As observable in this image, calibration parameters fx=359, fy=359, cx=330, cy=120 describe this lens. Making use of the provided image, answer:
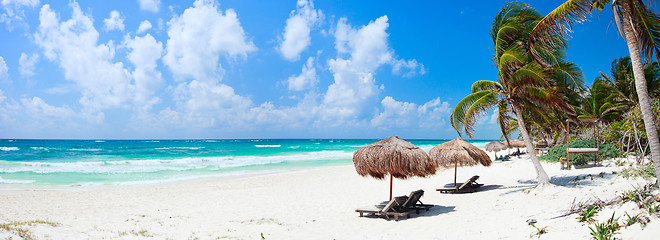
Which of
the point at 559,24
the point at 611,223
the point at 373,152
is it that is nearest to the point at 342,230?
the point at 373,152

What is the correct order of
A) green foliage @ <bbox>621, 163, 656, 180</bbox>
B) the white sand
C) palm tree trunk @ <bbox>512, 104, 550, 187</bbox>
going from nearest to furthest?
1. the white sand
2. green foliage @ <bbox>621, 163, 656, 180</bbox>
3. palm tree trunk @ <bbox>512, 104, 550, 187</bbox>

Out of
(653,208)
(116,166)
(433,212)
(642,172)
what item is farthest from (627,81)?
(116,166)

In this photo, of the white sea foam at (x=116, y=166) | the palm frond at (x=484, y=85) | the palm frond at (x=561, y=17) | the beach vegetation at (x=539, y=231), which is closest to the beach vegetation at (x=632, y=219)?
the beach vegetation at (x=539, y=231)

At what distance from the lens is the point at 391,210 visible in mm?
7996

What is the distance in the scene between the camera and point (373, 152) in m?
8.13

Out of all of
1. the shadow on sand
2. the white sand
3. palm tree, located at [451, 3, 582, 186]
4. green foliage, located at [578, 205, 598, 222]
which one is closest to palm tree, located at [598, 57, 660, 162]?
the white sand

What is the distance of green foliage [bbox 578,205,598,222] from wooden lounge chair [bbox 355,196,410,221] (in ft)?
11.1

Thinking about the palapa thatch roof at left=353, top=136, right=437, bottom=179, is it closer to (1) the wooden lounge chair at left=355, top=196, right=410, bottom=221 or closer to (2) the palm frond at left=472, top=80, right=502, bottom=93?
(1) the wooden lounge chair at left=355, top=196, right=410, bottom=221

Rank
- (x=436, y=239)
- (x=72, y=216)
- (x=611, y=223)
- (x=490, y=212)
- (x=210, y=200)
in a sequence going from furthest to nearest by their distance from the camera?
(x=210, y=200) → (x=72, y=216) → (x=490, y=212) → (x=436, y=239) → (x=611, y=223)

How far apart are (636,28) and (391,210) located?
533 centimetres

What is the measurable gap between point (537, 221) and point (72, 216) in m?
10.4

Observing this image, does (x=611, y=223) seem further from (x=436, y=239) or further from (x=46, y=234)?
(x=46, y=234)

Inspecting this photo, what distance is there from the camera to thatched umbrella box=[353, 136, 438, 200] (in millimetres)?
7965

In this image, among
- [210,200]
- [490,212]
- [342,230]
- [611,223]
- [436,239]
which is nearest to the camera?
[611,223]
